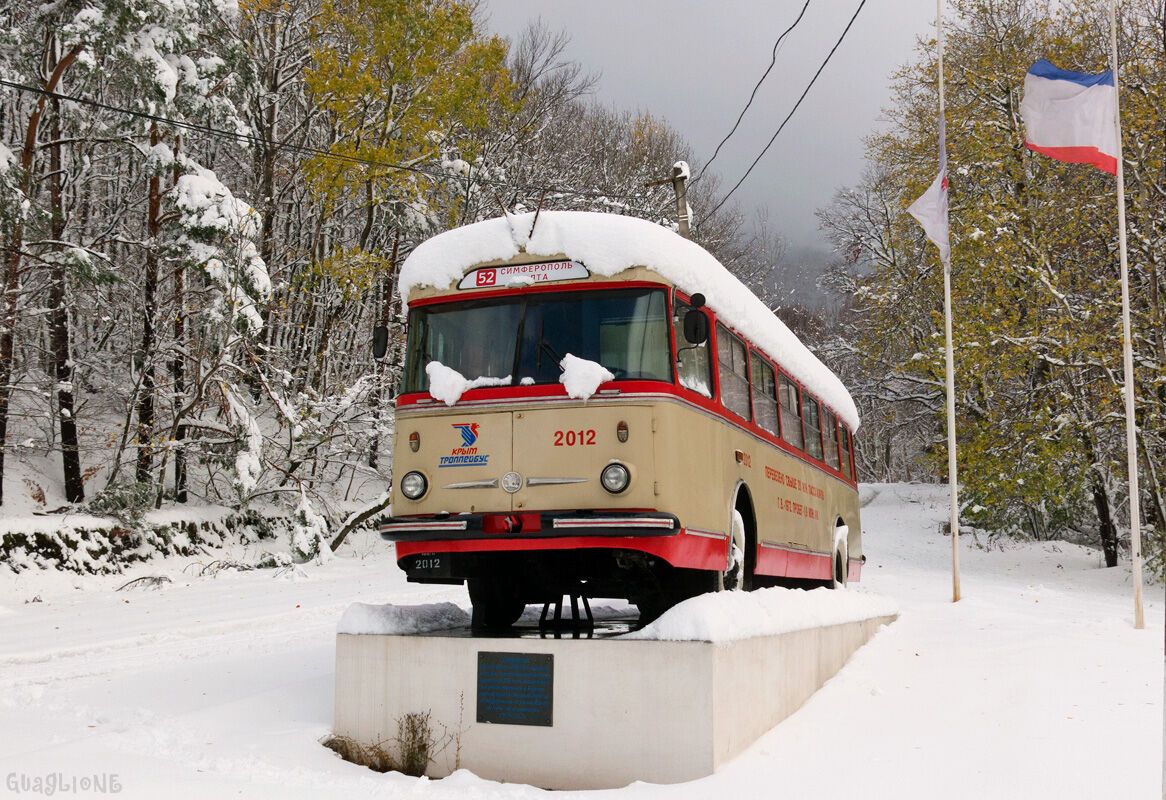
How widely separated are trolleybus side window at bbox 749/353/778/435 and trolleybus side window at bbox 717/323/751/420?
0.33 m

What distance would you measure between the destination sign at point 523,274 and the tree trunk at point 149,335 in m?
13.5

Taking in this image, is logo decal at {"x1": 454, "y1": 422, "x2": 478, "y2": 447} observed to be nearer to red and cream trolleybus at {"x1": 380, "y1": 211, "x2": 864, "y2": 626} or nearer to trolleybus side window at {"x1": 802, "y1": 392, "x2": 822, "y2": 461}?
red and cream trolleybus at {"x1": 380, "y1": 211, "x2": 864, "y2": 626}

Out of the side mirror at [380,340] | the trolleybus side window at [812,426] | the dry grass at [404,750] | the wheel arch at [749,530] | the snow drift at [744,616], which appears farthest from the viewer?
the trolleybus side window at [812,426]

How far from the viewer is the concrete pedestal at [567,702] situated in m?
6.42

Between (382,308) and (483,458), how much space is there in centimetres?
2181

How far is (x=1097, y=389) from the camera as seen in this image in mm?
21859

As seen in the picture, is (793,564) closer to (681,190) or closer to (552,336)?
(552,336)

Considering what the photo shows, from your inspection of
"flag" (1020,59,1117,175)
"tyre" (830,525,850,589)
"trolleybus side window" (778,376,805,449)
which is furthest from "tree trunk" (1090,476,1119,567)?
"trolleybus side window" (778,376,805,449)

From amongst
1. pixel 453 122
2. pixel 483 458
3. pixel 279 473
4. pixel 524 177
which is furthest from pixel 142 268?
pixel 483 458

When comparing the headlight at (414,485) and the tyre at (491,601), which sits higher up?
the headlight at (414,485)

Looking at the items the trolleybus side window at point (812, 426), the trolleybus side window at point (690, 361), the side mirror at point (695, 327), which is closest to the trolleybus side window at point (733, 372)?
the trolleybus side window at point (690, 361)

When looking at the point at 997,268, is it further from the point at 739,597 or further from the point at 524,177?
the point at 739,597

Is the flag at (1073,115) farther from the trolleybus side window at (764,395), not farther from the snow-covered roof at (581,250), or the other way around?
the snow-covered roof at (581,250)

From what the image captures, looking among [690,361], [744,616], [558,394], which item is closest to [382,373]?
[690,361]
